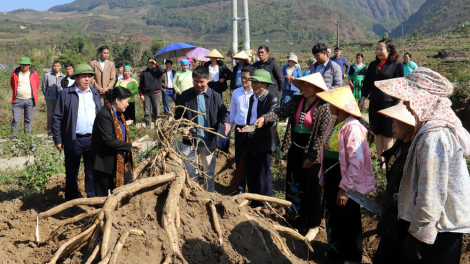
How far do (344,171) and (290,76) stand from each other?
5.12 metres

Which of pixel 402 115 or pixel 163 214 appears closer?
pixel 402 115

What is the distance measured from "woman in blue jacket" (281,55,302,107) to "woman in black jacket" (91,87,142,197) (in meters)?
4.59

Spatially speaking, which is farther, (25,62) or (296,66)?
(296,66)

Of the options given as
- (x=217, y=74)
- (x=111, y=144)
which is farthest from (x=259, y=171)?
(x=217, y=74)

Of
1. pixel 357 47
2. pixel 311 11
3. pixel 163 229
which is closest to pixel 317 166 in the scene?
pixel 163 229

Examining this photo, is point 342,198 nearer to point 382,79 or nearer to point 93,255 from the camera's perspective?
point 93,255

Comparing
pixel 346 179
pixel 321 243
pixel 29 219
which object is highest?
pixel 346 179

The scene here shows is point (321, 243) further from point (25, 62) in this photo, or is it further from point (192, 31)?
point (192, 31)

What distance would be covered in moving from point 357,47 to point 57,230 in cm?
5948

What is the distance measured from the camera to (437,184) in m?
2.09

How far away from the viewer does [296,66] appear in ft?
28.2

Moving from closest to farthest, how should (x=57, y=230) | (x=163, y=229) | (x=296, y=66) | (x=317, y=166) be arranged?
1. (x=163, y=229)
2. (x=57, y=230)
3. (x=317, y=166)
4. (x=296, y=66)

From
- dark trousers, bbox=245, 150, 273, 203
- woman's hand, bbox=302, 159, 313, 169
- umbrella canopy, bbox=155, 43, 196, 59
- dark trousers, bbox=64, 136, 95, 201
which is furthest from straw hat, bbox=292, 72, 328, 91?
umbrella canopy, bbox=155, 43, 196, 59

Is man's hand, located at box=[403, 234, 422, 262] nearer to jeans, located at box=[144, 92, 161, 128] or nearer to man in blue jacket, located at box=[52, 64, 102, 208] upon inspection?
man in blue jacket, located at box=[52, 64, 102, 208]
